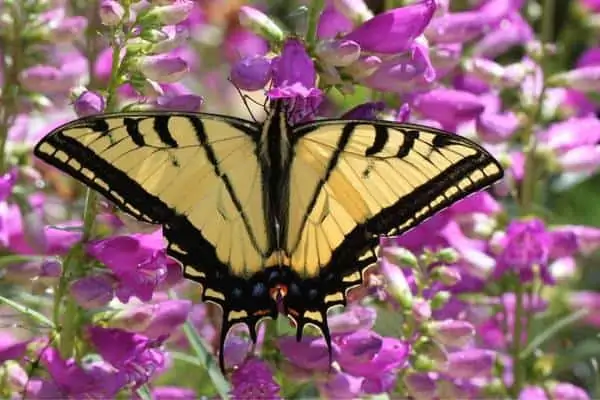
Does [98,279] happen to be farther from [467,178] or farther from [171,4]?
[467,178]

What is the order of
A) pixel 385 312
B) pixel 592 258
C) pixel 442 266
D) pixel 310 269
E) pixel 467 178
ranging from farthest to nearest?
pixel 592 258, pixel 385 312, pixel 442 266, pixel 310 269, pixel 467 178

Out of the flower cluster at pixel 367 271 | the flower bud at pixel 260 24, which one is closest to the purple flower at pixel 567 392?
the flower cluster at pixel 367 271

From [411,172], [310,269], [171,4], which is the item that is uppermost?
[171,4]

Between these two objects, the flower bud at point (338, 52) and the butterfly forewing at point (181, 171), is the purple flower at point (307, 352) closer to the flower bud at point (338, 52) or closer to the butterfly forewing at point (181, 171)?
the butterfly forewing at point (181, 171)

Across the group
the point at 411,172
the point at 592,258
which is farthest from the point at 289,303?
the point at 592,258

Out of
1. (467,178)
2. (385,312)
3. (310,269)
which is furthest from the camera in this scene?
(385,312)

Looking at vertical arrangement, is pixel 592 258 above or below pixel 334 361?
above

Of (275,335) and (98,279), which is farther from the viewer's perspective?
(275,335)

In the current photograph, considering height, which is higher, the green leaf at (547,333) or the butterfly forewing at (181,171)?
the butterfly forewing at (181,171)
